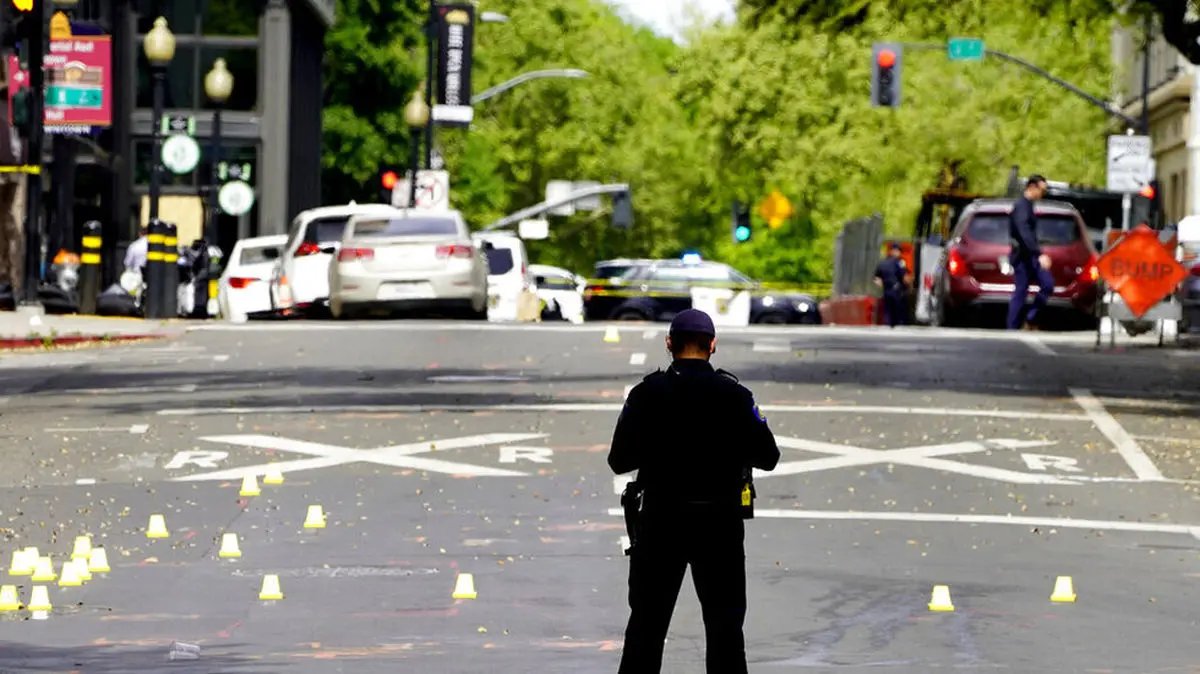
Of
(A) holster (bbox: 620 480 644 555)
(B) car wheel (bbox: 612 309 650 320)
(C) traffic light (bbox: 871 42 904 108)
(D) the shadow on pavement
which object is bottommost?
(B) car wheel (bbox: 612 309 650 320)

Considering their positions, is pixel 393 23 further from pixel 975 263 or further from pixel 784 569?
pixel 784 569

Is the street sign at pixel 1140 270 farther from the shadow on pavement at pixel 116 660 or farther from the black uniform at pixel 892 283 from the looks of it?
the shadow on pavement at pixel 116 660

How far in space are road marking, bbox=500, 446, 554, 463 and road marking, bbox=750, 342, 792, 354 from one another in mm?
9712

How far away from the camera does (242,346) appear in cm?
2944

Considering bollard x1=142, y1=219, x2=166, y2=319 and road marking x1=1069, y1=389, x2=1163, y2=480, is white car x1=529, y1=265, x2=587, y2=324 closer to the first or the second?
bollard x1=142, y1=219, x2=166, y2=319

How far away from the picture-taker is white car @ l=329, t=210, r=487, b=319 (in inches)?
1361

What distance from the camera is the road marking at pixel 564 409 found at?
871 inches

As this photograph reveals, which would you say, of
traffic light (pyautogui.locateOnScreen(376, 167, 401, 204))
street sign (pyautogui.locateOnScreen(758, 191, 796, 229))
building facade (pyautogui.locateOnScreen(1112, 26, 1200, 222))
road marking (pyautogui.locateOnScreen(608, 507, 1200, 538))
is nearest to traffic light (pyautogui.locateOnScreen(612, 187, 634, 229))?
street sign (pyautogui.locateOnScreen(758, 191, 796, 229))

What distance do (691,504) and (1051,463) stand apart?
36.6 ft

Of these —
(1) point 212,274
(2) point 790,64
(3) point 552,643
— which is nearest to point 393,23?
(2) point 790,64

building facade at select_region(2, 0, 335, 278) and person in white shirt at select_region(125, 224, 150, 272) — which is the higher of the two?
building facade at select_region(2, 0, 335, 278)

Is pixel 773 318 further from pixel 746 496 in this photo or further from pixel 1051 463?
pixel 746 496

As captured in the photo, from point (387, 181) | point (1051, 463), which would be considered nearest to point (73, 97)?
point (387, 181)

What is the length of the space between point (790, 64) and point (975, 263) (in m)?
50.9
